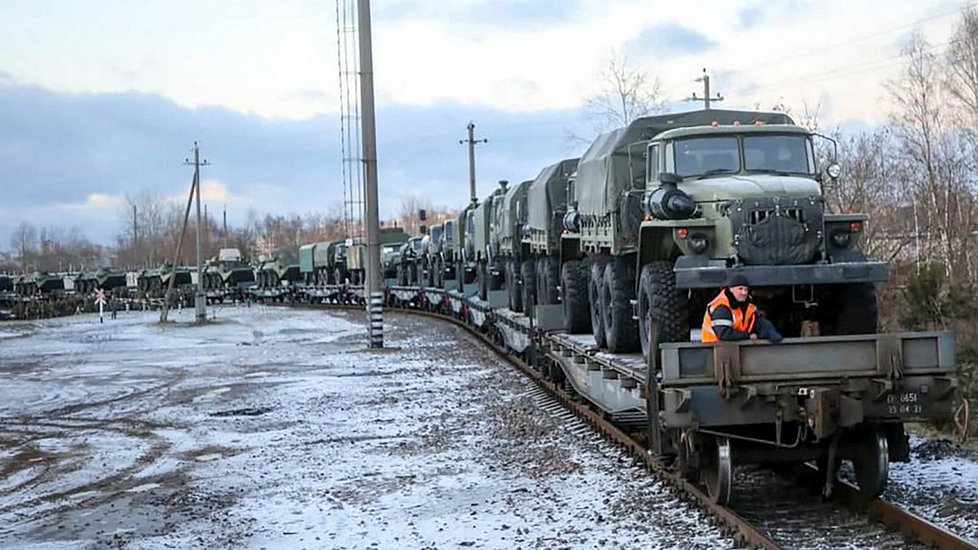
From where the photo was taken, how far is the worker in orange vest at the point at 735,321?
29.0 ft

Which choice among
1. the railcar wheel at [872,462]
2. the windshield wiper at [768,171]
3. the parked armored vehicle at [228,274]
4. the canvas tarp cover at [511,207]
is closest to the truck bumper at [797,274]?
the railcar wheel at [872,462]

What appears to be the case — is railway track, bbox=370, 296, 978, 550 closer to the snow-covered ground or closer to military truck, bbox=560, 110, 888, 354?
the snow-covered ground

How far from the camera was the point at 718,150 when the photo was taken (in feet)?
38.4

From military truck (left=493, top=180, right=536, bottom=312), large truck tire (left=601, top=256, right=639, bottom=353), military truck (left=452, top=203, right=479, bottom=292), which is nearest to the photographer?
large truck tire (left=601, top=256, right=639, bottom=353)

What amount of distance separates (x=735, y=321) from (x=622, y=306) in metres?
3.64

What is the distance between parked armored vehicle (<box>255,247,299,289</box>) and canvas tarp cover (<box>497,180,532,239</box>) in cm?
4262

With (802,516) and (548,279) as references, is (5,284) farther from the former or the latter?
(802,516)

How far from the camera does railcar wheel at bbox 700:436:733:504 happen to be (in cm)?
880

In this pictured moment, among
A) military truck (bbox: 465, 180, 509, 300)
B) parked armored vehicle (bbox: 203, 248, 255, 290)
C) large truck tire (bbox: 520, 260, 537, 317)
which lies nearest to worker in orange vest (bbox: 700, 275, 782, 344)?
large truck tire (bbox: 520, 260, 537, 317)

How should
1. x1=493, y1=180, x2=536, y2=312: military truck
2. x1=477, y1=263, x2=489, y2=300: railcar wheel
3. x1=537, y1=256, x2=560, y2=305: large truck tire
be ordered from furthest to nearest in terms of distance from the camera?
x1=477, y1=263, x2=489, y2=300: railcar wheel < x1=493, y1=180, x2=536, y2=312: military truck < x1=537, y1=256, x2=560, y2=305: large truck tire

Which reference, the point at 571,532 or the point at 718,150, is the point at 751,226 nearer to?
the point at 718,150

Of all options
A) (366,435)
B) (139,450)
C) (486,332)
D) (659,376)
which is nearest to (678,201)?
(659,376)

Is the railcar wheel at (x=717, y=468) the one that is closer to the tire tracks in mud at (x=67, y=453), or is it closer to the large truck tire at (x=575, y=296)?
the tire tracks in mud at (x=67, y=453)

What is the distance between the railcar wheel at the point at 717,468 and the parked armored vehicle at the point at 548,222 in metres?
7.96
